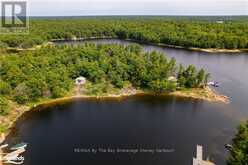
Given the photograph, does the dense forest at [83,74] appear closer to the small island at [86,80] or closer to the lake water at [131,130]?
the small island at [86,80]

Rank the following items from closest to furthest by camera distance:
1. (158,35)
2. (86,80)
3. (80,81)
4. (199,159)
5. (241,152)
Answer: (241,152) < (199,159) < (80,81) < (86,80) < (158,35)

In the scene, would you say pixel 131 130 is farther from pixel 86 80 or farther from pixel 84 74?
pixel 84 74

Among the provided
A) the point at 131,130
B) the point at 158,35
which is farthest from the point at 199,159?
the point at 158,35

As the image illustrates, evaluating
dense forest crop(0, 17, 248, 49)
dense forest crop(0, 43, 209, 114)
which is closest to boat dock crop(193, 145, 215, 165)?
dense forest crop(0, 43, 209, 114)

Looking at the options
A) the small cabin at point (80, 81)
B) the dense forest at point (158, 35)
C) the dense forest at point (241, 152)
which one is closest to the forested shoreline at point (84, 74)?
the small cabin at point (80, 81)

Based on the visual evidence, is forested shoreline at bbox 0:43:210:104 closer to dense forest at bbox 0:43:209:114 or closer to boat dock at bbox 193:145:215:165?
dense forest at bbox 0:43:209:114
